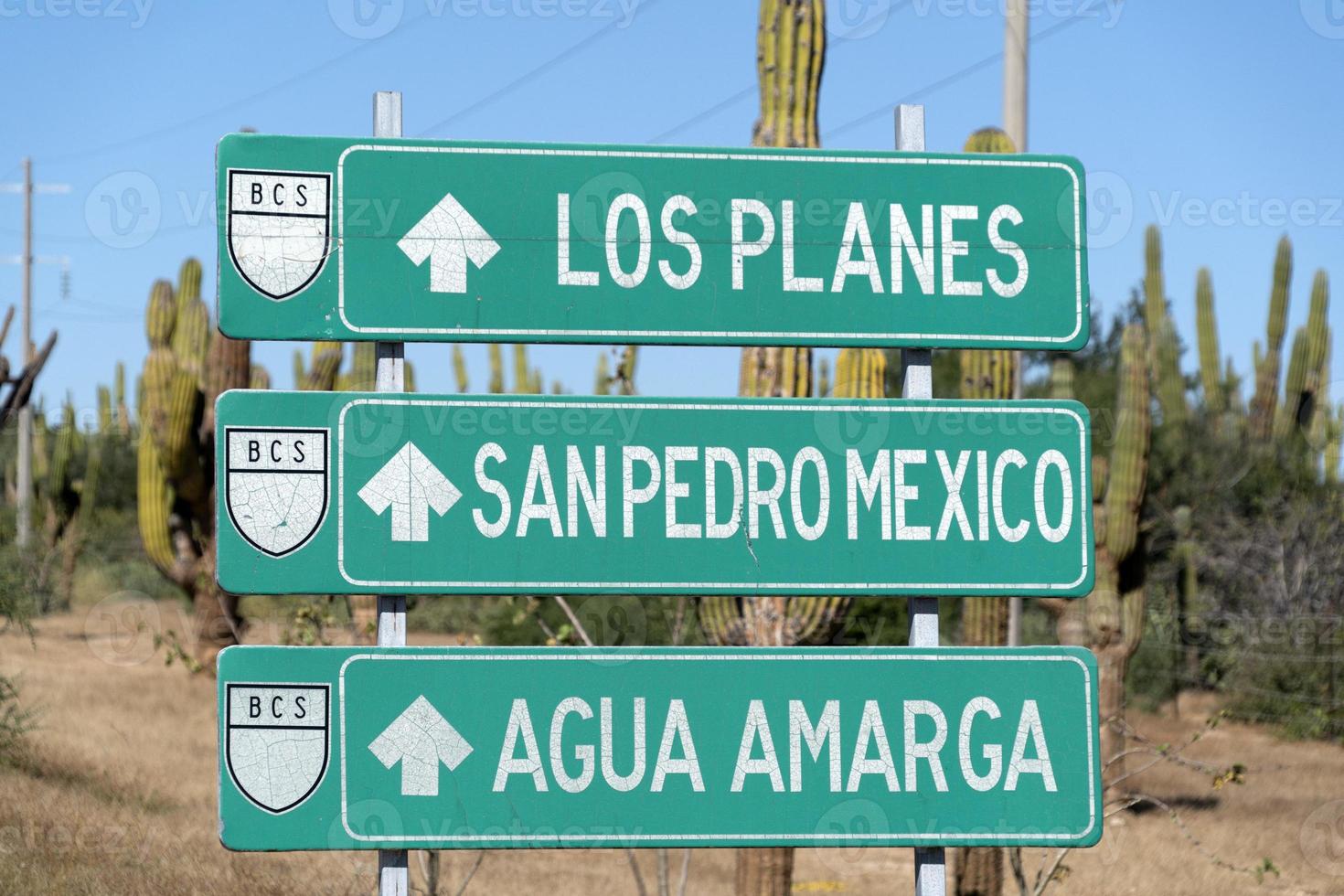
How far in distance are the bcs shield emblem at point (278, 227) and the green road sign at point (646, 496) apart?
0.32 metres

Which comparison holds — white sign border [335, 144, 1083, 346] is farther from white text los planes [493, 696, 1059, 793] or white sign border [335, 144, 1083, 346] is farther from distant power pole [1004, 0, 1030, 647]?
distant power pole [1004, 0, 1030, 647]

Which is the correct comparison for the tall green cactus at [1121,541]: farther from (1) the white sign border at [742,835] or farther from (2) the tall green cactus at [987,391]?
(1) the white sign border at [742,835]

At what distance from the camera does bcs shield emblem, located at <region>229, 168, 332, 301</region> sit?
3.77 meters

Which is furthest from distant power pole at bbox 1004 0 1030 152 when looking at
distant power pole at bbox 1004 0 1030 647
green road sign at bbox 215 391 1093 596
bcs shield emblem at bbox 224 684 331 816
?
bcs shield emblem at bbox 224 684 331 816

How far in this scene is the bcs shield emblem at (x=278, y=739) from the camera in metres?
3.71

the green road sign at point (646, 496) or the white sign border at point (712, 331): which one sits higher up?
the white sign border at point (712, 331)

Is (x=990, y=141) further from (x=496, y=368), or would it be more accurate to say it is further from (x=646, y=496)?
(x=496, y=368)

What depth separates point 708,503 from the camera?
3.80 meters

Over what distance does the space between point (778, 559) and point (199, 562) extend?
1741 centimetres

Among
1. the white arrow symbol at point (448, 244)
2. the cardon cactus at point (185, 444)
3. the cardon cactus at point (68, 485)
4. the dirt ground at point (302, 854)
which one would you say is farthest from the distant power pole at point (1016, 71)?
the cardon cactus at point (68, 485)

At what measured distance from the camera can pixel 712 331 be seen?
12.7ft

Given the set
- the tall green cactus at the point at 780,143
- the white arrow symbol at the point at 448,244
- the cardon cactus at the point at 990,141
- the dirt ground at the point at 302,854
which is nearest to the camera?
the white arrow symbol at the point at 448,244

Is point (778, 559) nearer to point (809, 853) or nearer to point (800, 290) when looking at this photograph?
point (800, 290)

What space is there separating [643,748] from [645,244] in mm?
1361
